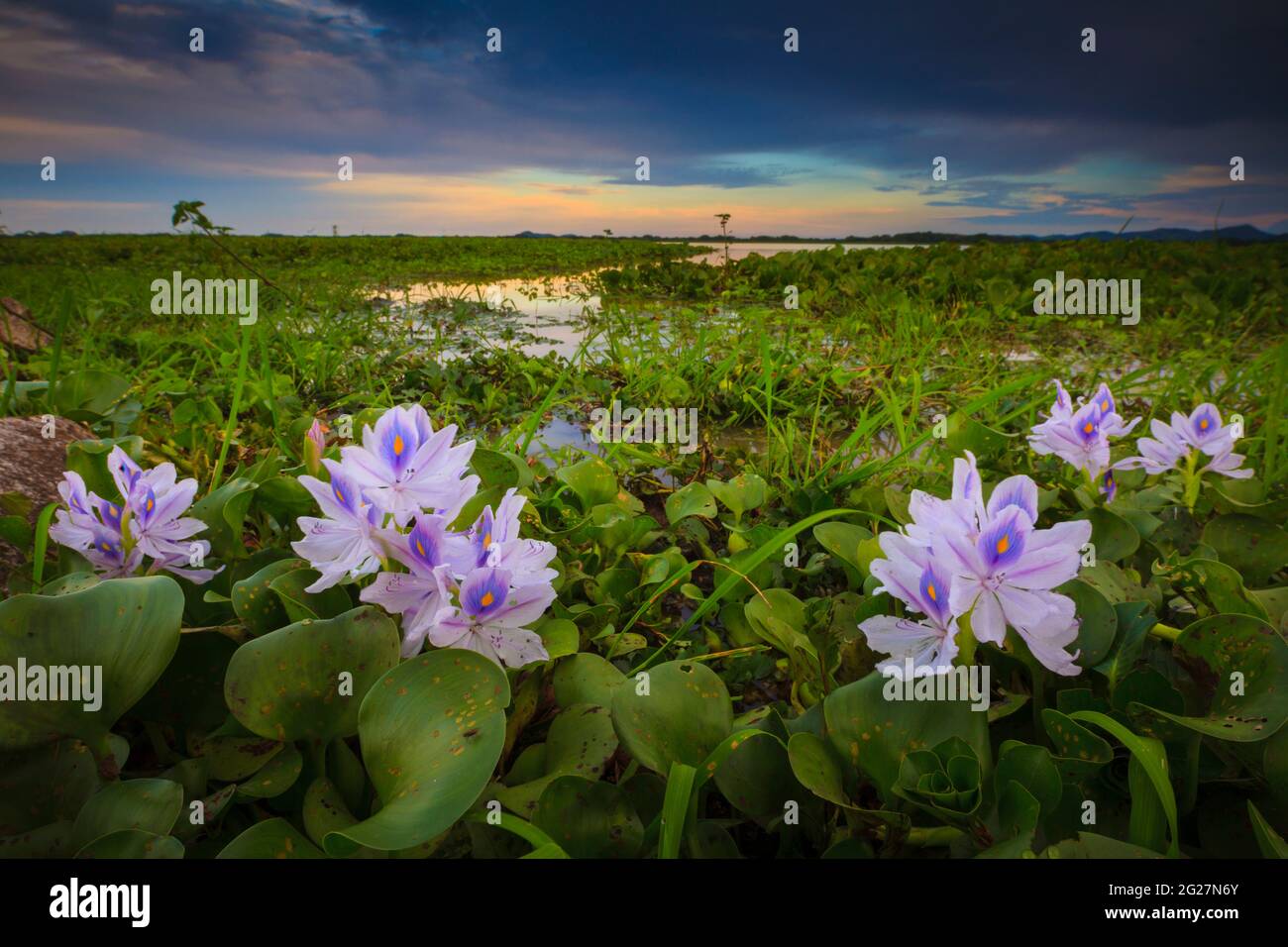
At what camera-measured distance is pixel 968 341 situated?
4465mm

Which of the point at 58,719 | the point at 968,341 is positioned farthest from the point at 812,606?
the point at 968,341

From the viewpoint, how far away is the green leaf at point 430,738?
2.71ft

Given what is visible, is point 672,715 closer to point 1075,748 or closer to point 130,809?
point 1075,748

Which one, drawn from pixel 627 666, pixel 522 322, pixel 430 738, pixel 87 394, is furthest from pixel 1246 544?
pixel 522 322

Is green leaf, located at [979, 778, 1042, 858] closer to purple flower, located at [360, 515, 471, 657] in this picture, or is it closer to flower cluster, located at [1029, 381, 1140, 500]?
purple flower, located at [360, 515, 471, 657]

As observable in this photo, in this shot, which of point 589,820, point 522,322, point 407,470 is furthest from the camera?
point 522,322

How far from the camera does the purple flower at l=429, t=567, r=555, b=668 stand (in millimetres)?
973

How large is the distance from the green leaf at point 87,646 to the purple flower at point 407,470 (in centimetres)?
28

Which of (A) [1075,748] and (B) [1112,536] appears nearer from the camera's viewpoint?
(A) [1075,748]

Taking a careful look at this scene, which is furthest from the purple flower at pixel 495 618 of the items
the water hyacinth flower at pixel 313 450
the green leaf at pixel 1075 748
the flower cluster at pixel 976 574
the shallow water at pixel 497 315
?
the shallow water at pixel 497 315

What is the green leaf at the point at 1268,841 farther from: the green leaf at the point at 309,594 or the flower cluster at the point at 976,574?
the green leaf at the point at 309,594

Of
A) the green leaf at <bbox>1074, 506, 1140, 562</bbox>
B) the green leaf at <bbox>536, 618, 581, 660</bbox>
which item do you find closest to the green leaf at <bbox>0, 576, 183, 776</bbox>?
the green leaf at <bbox>536, 618, 581, 660</bbox>

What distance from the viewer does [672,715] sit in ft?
3.41

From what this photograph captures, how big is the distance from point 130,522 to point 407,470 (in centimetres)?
55
